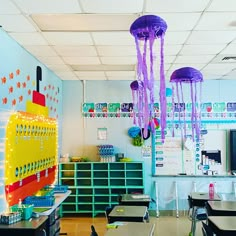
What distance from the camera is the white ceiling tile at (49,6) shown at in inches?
129

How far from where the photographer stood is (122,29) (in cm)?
410

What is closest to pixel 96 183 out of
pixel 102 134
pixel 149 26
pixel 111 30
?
pixel 102 134

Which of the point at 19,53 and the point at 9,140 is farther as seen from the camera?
the point at 19,53

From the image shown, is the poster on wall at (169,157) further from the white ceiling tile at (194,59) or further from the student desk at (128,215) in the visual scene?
the student desk at (128,215)

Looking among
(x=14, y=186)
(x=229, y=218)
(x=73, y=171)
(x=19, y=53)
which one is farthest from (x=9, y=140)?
(x=73, y=171)

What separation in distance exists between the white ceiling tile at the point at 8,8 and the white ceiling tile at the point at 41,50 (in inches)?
50.1

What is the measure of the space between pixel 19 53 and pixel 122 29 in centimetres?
155

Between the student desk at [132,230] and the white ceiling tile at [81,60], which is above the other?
the white ceiling tile at [81,60]

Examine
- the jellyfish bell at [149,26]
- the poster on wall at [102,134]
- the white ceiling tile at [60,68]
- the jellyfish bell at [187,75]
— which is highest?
the white ceiling tile at [60,68]

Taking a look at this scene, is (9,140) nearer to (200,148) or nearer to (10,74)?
(10,74)

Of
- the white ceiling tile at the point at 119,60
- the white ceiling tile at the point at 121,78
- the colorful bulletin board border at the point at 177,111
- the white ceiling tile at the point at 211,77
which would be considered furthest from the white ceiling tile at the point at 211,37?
the colorful bulletin board border at the point at 177,111

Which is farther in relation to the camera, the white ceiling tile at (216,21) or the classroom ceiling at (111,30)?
the white ceiling tile at (216,21)

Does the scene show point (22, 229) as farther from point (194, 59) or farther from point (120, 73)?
point (120, 73)

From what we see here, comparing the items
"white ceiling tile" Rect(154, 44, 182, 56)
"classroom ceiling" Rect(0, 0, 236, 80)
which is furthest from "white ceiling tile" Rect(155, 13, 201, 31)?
"white ceiling tile" Rect(154, 44, 182, 56)
